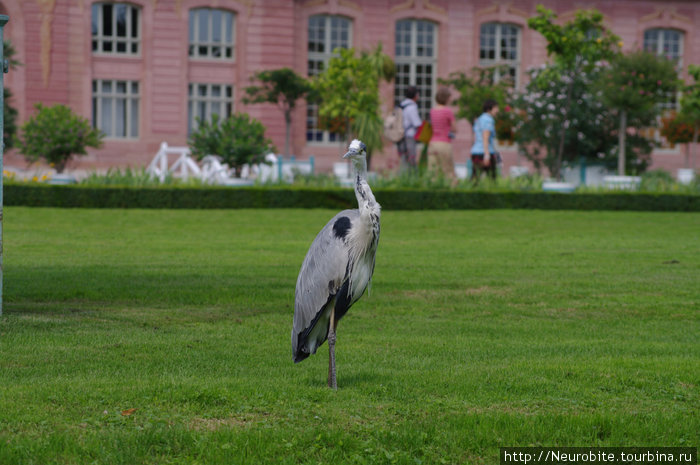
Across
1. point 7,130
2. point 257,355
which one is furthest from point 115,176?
point 257,355

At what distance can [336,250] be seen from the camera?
5191mm

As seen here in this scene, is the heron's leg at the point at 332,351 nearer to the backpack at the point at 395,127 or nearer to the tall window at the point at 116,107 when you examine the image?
the backpack at the point at 395,127

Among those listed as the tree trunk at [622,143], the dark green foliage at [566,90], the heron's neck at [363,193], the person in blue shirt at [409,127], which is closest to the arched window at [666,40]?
the dark green foliage at [566,90]

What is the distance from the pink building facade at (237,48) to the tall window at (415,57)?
0.04m

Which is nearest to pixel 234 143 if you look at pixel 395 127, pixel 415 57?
pixel 395 127

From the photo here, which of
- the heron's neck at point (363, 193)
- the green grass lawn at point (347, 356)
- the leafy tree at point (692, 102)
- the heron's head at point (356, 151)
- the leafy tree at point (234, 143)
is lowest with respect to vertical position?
the green grass lawn at point (347, 356)

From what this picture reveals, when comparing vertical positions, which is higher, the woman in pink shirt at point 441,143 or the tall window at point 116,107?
the tall window at point 116,107

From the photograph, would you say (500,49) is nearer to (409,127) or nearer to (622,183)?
(622,183)

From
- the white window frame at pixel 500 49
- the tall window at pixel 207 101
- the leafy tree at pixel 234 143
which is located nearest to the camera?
Answer: the leafy tree at pixel 234 143

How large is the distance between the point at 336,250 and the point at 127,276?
488 cm

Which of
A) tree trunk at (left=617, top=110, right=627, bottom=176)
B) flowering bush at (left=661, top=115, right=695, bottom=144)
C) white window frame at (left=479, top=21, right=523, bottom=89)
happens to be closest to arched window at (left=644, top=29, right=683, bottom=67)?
white window frame at (left=479, top=21, right=523, bottom=89)

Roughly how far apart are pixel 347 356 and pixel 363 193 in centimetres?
151

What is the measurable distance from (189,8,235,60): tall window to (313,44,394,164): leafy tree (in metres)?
5.66

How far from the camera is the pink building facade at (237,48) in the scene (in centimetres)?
3278
